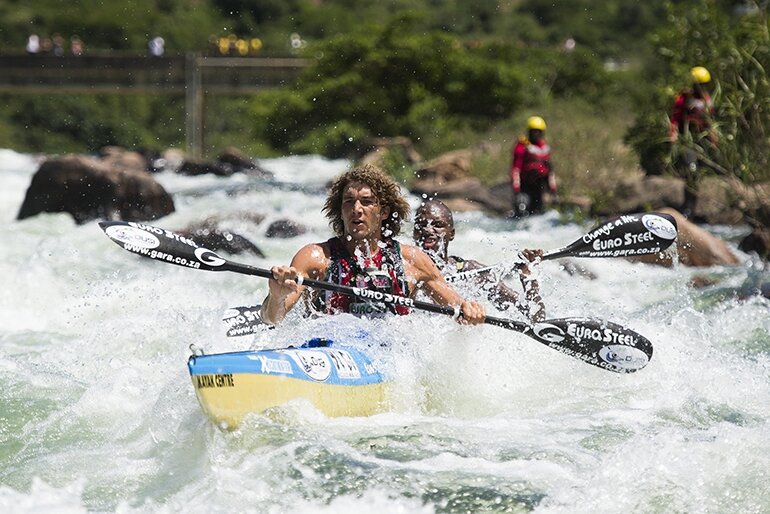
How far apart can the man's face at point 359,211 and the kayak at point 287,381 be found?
1.91 feet

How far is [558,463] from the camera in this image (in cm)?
515

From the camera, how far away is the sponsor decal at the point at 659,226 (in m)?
7.06

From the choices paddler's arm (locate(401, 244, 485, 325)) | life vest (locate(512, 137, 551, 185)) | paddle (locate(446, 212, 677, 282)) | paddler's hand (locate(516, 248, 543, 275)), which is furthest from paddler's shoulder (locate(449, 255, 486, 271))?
life vest (locate(512, 137, 551, 185))

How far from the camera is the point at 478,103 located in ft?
78.7

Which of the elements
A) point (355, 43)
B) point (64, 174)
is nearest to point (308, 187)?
point (64, 174)

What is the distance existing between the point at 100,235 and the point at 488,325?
6849 mm

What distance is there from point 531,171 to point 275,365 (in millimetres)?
8932

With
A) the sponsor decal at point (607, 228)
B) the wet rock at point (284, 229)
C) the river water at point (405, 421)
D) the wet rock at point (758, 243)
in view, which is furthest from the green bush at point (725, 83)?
the wet rock at point (284, 229)

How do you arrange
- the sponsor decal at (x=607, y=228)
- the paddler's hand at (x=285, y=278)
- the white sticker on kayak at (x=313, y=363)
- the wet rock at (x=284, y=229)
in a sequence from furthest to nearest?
the wet rock at (x=284, y=229) → the sponsor decal at (x=607, y=228) → the paddler's hand at (x=285, y=278) → the white sticker on kayak at (x=313, y=363)

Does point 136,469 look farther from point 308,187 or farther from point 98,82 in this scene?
point 98,82

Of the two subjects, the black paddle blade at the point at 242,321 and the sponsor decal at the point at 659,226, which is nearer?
the black paddle blade at the point at 242,321

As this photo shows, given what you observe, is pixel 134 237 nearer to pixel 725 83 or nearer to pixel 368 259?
pixel 368 259

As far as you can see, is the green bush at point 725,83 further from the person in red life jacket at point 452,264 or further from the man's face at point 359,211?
the man's face at point 359,211

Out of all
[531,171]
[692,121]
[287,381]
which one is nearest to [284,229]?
[531,171]
